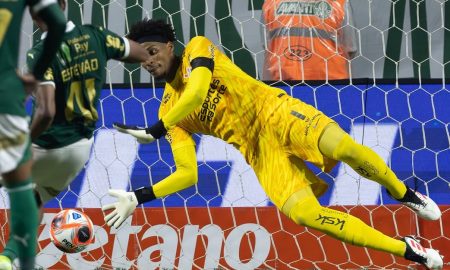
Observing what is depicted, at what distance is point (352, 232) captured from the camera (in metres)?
4.91

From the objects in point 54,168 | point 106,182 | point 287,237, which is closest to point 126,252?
point 106,182

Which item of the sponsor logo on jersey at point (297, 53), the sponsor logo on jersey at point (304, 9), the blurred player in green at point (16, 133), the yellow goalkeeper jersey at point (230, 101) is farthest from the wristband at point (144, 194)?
the blurred player in green at point (16, 133)

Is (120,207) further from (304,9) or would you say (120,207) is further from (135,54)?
(304,9)

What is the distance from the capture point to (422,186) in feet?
18.9

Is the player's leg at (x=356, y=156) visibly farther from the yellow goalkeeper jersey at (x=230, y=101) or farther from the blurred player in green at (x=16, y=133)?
the blurred player in green at (x=16, y=133)

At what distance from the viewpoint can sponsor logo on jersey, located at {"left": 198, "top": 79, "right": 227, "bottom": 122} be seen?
5129 millimetres

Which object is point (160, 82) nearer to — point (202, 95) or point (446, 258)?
point (202, 95)

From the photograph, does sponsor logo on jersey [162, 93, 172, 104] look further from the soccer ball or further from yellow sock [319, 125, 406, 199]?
yellow sock [319, 125, 406, 199]

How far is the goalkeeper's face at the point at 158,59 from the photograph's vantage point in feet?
16.7

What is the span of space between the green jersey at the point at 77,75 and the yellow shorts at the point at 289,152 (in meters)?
0.93

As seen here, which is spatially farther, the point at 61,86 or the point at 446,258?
the point at 446,258

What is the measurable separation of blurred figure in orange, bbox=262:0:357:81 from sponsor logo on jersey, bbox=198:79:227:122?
1072 mm

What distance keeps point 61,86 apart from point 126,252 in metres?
1.65

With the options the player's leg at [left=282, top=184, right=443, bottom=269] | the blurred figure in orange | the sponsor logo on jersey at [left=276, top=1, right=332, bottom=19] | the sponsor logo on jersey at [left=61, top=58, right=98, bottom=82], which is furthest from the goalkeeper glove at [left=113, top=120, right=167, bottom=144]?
the sponsor logo on jersey at [left=276, top=1, right=332, bottom=19]
